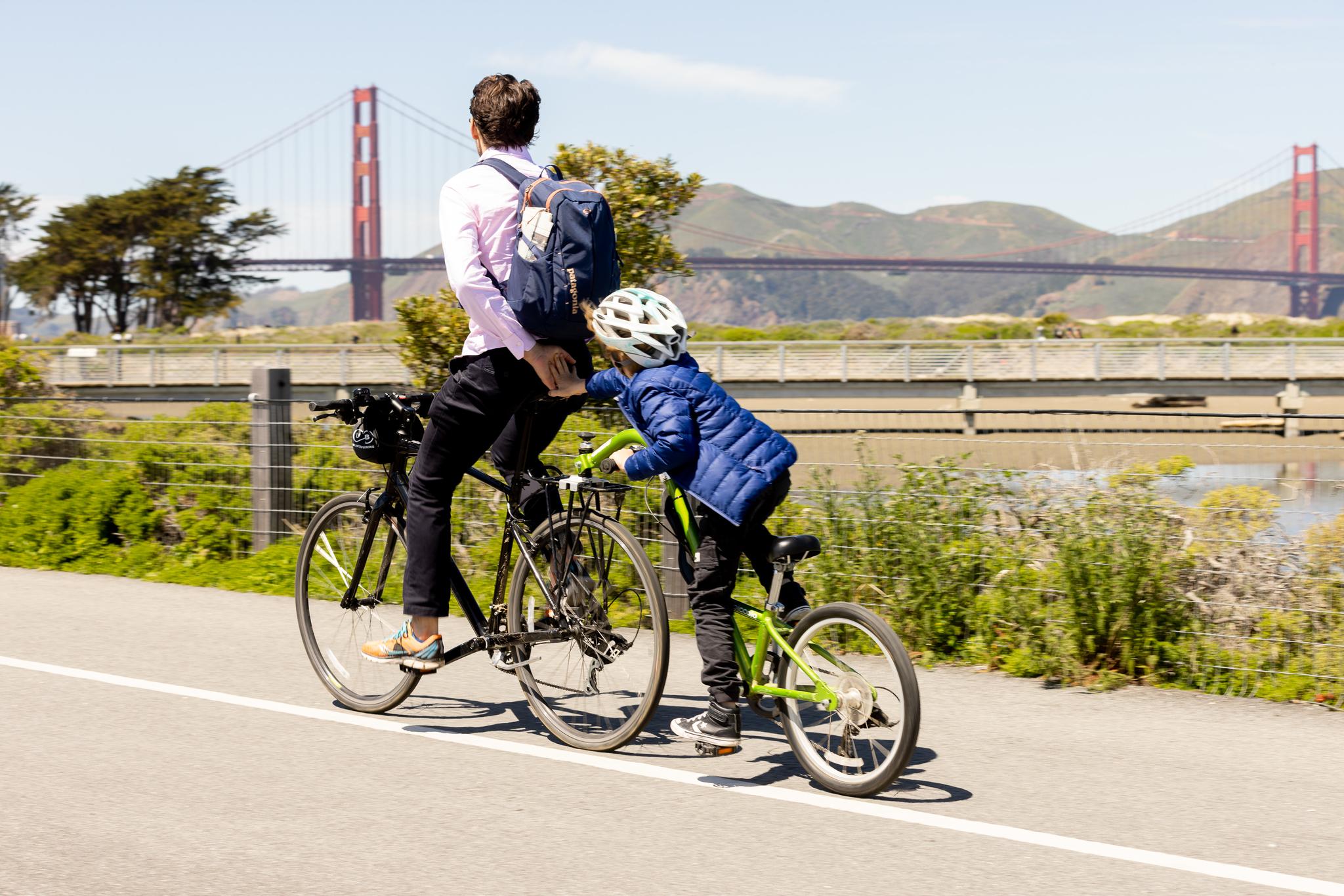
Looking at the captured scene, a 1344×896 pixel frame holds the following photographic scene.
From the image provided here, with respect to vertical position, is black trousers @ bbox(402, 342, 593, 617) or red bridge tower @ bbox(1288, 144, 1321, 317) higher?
red bridge tower @ bbox(1288, 144, 1321, 317)

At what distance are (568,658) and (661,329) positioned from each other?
1296 mm

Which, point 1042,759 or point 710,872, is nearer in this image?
point 710,872

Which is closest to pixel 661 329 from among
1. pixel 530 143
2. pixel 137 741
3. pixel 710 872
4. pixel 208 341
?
pixel 530 143

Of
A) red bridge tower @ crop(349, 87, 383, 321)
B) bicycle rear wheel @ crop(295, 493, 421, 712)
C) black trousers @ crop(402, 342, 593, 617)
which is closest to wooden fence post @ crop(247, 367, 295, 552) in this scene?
bicycle rear wheel @ crop(295, 493, 421, 712)

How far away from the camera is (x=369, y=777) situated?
4723mm

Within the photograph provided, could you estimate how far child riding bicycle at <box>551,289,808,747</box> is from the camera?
4.66m

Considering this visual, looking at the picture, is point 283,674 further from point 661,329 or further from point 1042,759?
point 1042,759

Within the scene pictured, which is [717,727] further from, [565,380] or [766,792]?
[565,380]

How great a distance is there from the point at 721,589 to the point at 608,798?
789 mm

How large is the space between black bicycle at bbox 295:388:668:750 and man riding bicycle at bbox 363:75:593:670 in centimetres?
10

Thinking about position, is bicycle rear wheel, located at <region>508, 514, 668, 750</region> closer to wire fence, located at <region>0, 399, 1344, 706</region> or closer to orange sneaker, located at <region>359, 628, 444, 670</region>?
orange sneaker, located at <region>359, 628, 444, 670</region>

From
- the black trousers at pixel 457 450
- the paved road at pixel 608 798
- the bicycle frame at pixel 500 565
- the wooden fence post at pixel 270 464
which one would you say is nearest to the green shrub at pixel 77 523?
the wooden fence post at pixel 270 464

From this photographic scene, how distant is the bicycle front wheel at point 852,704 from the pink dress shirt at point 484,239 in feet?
4.70

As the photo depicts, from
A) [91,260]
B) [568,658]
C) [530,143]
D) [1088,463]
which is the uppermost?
[91,260]
